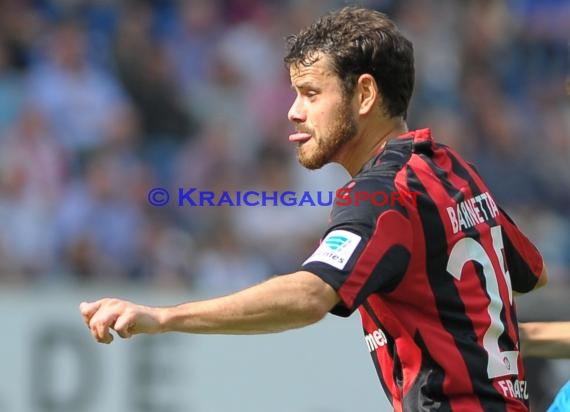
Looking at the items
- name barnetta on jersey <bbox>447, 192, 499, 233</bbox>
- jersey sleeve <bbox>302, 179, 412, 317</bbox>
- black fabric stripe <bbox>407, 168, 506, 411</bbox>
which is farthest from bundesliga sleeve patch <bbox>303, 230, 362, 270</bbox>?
name barnetta on jersey <bbox>447, 192, 499, 233</bbox>

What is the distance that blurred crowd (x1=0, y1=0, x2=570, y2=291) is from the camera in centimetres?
912

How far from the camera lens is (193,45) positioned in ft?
35.3

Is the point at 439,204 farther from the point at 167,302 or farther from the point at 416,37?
the point at 416,37

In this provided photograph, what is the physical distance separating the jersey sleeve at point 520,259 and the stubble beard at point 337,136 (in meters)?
0.60

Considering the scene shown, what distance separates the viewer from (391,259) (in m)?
3.64

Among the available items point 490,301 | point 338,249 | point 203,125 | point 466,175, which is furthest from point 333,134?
point 203,125

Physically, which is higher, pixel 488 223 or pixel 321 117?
pixel 321 117

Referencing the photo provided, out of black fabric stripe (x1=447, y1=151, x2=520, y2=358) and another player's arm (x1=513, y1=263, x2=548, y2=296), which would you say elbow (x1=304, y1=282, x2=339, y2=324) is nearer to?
black fabric stripe (x1=447, y1=151, x2=520, y2=358)

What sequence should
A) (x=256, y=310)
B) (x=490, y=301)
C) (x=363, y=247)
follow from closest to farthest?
(x=256, y=310)
(x=363, y=247)
(x=490, y=301)

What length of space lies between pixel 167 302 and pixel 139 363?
17.7 inches

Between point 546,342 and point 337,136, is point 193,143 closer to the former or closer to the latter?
point 546,342

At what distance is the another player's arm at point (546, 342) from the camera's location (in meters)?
4.43

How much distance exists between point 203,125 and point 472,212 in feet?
21.1

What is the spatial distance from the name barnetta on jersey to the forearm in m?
0.54
